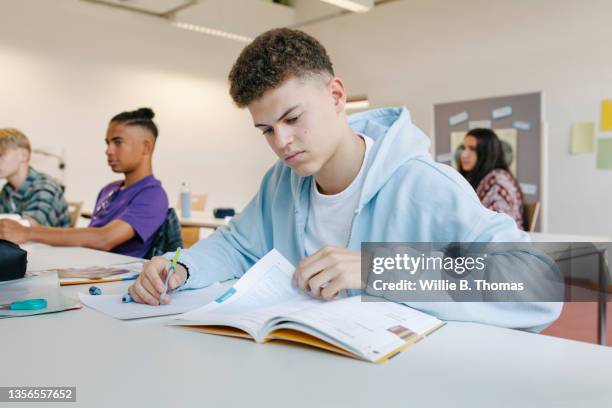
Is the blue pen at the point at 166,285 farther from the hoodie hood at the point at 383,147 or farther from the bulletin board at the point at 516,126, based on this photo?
the bulletin board at the point at 516,126

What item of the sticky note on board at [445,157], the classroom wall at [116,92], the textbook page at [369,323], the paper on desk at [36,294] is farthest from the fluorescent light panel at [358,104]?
the textbook page at [369,323]

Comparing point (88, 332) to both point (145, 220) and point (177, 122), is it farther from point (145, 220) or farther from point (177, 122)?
point (177, 122)

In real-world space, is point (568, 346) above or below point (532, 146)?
below

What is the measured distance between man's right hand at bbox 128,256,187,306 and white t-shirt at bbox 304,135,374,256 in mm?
324

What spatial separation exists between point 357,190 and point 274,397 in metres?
0.68

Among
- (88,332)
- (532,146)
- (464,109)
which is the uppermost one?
(464,109)

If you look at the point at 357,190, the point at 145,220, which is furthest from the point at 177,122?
the point at 357,190

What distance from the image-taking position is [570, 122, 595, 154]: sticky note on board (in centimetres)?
436

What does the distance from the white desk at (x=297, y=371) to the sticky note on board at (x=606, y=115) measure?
412cm

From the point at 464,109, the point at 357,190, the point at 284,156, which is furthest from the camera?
the point at 464,109

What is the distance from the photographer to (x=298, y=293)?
0.98 m

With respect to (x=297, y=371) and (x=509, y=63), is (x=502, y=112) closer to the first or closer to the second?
(x=509, y=63)

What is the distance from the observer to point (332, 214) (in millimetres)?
1239

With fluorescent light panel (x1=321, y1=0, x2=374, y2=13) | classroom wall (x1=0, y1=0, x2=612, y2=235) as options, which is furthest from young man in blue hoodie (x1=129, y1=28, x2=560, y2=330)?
classroom wall (x1=0, y1=0, x2=612, y2=235)
